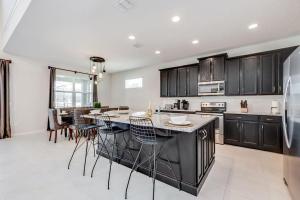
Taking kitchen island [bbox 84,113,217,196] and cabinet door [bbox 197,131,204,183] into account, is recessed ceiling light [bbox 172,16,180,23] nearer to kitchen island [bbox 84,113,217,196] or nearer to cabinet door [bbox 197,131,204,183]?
kitchen island [bbox 84,113,217,196]

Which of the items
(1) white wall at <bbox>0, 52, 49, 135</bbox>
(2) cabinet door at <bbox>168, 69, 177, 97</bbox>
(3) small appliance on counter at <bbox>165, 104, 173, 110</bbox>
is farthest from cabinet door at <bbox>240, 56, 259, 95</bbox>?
(1) white wall at <bbox>0, 52, 49, 135</bbox>

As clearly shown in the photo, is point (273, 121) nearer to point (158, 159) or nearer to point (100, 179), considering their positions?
point (158, 159)

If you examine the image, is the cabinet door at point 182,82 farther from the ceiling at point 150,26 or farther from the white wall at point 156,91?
the ceiling at point 150,26

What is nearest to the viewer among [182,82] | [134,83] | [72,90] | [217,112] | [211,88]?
[217,112]

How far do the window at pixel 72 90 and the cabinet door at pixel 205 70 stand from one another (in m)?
5.09

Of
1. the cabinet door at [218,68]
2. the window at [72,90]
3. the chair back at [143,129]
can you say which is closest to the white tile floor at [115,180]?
the chair back at [143,129]

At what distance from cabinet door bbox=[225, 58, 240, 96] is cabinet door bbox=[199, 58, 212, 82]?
0.47m

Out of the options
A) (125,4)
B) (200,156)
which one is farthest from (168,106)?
(125,4)

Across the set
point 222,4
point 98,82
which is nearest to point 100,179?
point 222,4

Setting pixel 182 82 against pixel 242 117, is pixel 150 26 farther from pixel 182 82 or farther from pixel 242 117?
pixel 242 117

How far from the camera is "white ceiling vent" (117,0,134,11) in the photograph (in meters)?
2.27

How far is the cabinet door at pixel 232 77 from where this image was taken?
415 centimetres

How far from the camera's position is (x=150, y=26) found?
9.93 ft

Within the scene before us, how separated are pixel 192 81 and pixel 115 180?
3780 millimetres
